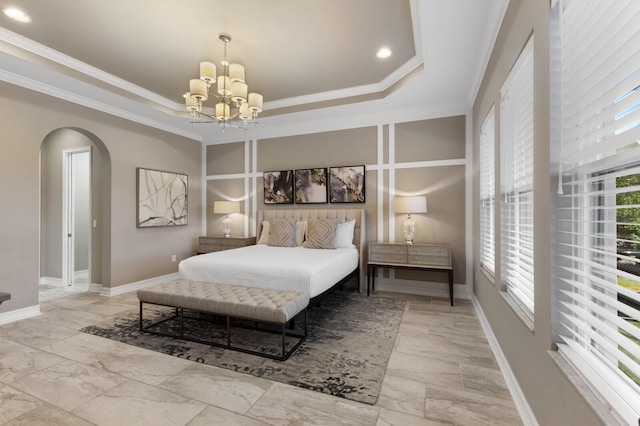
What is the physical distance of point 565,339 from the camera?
1.28 m

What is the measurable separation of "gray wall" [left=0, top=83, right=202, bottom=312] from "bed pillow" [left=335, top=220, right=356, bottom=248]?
3.16 m

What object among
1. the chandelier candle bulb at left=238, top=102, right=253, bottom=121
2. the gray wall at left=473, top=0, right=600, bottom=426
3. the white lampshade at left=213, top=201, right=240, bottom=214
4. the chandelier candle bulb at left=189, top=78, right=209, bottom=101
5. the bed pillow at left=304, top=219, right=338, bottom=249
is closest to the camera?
the gray wall at left=473, top=0, right=600, bottom=426

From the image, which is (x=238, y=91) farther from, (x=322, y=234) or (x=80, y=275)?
(x=80, y=275)

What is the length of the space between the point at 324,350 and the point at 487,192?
7.67 feet

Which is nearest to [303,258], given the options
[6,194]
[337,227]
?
[337,227]

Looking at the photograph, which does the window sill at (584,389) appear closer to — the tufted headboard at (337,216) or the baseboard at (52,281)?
the tufted headboard at (337,216)

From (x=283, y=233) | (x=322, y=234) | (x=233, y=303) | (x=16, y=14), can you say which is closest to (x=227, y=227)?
(x=283, y=233)

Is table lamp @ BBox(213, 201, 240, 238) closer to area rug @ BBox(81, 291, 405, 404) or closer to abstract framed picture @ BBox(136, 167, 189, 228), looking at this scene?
abstract framed picture @ BBox(136, 167, 189, 228)

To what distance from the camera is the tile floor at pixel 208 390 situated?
5.70 ft

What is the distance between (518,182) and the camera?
2059mm

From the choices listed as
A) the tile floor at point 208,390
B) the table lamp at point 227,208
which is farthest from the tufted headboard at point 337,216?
the tile floor at point 208,390

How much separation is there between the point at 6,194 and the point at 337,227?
403 cm

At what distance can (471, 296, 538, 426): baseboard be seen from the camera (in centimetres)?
164

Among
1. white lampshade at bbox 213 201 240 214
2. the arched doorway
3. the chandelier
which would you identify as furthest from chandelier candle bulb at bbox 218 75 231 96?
white lampshade at bbox 213 201 240 214
